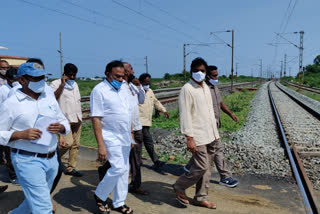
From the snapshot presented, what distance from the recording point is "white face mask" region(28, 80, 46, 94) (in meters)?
2.80

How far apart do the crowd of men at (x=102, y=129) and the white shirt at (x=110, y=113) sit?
0.04ft

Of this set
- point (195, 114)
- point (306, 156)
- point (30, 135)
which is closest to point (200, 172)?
point (195, 114)

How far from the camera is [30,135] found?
2656 millimetres

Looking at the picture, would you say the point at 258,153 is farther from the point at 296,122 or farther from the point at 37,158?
the point at 296,122

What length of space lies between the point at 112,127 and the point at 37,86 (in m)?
1.07

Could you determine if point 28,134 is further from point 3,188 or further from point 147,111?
point 147,111

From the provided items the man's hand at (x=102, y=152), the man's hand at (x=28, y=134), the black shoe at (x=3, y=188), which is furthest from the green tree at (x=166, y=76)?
the man's hand at (x=28, y=134)

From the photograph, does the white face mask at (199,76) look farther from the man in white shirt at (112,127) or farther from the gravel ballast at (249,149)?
the gravel ballast at (249,149)

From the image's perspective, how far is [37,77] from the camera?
284 cm

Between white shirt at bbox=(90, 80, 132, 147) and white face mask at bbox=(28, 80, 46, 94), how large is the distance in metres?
0.78

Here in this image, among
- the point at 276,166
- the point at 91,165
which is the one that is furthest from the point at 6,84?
the point at 276,166

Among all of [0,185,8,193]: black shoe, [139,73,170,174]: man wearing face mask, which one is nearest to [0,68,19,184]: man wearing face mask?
[0,185,8,193]: black shoe

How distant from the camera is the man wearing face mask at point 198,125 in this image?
155 inches

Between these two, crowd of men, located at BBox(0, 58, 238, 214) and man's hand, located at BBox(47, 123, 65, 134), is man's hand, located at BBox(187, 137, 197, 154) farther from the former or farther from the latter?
man's hand, located at BBox(47, 123, 65, 134)
